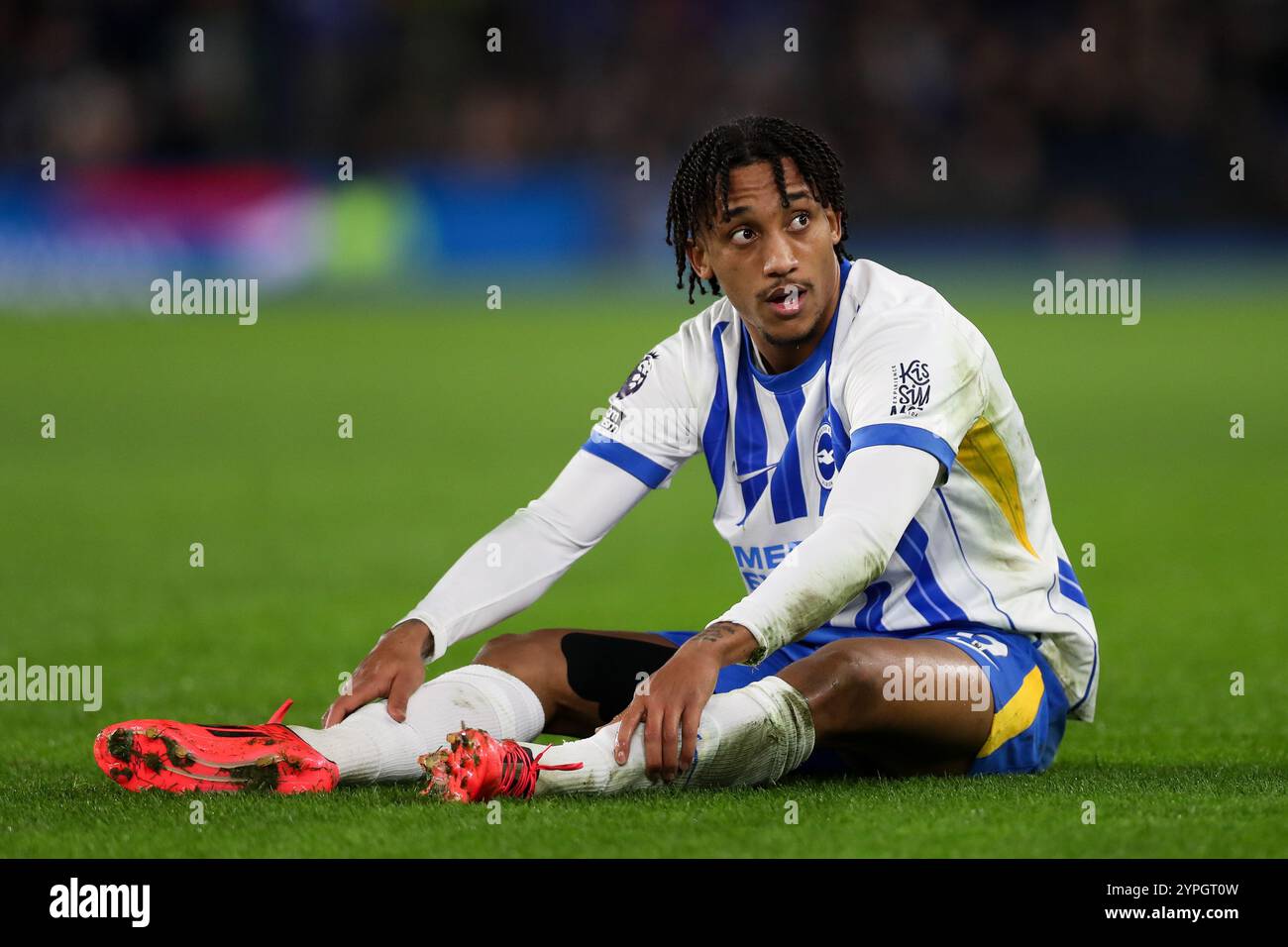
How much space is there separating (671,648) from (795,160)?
1398 millimetres

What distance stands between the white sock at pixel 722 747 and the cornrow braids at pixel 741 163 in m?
1.14

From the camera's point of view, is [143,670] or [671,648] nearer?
[671,648]

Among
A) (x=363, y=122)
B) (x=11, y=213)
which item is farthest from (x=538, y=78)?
(x=11, y=213)

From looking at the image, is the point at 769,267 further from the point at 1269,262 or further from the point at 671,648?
the point at 1269,262

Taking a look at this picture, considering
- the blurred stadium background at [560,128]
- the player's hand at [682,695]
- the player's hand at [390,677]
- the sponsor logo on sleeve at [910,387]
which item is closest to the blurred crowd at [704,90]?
the blurred stadium background at [560,128]

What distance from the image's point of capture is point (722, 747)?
4.54m

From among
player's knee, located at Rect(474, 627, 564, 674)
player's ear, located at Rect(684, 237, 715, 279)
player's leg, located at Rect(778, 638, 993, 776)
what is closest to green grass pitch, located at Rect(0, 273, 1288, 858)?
player's leg, located at Rect(778, 638, 993, 776)

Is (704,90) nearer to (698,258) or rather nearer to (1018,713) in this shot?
(698,258)

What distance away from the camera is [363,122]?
104ft

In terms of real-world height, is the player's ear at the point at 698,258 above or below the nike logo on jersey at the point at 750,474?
above

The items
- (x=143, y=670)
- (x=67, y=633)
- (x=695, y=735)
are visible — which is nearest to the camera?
(x=695, y=735)

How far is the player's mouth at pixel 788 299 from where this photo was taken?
4965mm

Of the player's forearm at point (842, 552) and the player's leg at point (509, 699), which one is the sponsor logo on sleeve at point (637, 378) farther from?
the player's forearm at point (842, 552)
